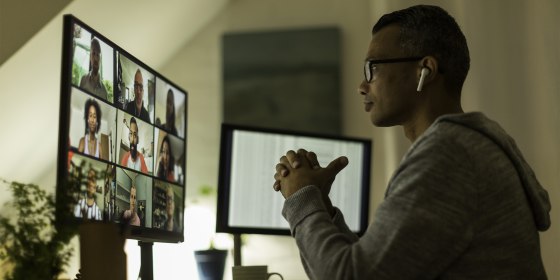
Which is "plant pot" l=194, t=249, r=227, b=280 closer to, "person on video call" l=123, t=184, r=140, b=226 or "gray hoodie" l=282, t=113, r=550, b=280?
"person on video call" l=123, t=184, r=140, b=226

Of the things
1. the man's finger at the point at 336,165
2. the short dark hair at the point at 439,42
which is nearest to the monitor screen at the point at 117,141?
the man's finger at the point at 336,165

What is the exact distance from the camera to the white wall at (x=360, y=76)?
10.0ft

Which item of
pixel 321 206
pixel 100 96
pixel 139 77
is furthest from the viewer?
pixel 139 77

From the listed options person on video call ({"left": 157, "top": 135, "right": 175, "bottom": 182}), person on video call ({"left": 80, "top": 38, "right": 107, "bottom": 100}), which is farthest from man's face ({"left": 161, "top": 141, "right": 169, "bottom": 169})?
person on video call ({"left": 80, "top": 38, "right": 107, "bottom": 100})

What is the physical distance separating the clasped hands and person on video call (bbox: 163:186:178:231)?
2.00 feet

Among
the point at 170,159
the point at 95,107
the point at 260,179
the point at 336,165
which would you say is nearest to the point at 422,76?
the point at 336,165

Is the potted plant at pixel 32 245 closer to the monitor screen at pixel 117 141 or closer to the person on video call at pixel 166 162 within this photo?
the monitor screen at pixel 117 141

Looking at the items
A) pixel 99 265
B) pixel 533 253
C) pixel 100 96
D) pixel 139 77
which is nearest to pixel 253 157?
pixel 139 77

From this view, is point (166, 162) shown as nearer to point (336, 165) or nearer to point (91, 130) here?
point (91, 130)

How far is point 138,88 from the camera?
192 centimetres

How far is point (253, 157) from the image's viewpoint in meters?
2.64

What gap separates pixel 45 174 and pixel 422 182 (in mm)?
2579

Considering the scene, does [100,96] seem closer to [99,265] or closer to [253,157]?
[99,265]

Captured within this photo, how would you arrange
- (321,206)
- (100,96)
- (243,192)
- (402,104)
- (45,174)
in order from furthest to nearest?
(45,174) < (243,192) < (100,96) < (402,104) < (321,206)
